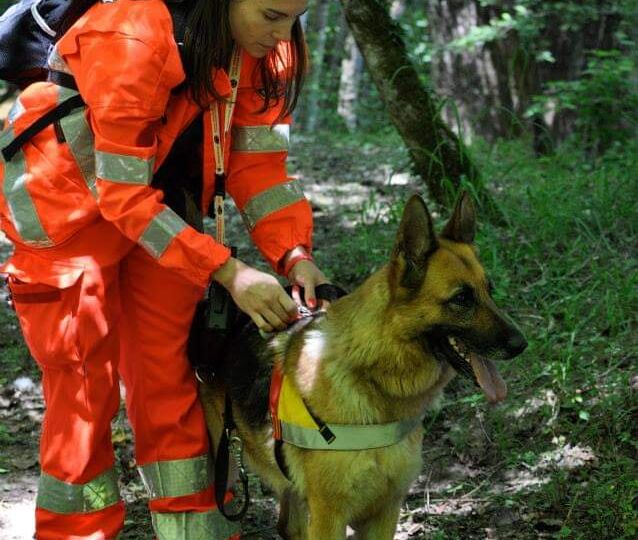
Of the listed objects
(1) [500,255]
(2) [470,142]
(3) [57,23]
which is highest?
(3) [57,23]

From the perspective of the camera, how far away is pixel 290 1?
263cm

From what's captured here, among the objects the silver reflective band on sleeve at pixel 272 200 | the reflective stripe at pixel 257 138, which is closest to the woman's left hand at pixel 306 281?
the silver reflective band on sleeve at pixel 272 200

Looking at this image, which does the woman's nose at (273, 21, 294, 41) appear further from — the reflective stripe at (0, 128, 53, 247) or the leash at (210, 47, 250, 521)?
the reflective stripe at (0, 128, 53, 247)

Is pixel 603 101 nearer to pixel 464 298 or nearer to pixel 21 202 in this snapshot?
pixel 464 298

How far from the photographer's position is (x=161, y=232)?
264cm

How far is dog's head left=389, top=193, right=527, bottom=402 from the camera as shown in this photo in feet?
8.80

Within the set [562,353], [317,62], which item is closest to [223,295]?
[562,353]

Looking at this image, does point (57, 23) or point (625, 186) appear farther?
point (625, 186)

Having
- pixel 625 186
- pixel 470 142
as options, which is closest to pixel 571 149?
pixel 470 142

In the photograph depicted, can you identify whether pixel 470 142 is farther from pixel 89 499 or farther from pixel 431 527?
pixel 89 499

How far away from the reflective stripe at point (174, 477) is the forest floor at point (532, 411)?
27.0 inches

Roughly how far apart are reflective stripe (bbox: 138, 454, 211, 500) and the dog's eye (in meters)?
1.17

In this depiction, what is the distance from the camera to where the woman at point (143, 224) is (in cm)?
258

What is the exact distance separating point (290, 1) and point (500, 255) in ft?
9.56
